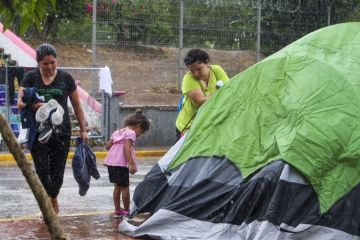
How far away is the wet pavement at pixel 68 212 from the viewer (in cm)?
725

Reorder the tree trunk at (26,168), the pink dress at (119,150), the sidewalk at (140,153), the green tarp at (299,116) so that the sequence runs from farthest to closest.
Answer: the sidewalk at (140,153)
the pink dress at (119,150)
the green tarp at (299,116)
the tree trunk at (26,168)

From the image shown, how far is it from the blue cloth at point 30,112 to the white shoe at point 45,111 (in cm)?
11

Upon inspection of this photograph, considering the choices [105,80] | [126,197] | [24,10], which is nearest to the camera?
[24,10]

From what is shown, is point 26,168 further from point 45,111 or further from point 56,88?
point 56,88

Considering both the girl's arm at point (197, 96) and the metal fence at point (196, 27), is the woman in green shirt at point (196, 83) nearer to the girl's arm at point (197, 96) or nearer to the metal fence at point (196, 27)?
the girl's arm at point (197, 96)

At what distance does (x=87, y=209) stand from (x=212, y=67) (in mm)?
2124

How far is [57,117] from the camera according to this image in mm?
7625

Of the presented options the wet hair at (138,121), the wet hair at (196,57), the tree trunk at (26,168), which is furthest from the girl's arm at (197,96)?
the tree trunk at (26,168)

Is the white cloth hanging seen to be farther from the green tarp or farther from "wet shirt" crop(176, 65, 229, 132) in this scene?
the green tarp

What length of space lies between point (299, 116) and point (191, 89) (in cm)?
164

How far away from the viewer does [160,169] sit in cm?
731

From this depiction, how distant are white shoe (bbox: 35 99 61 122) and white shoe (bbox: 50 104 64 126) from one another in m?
0.04

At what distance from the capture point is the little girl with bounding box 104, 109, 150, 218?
311 inches

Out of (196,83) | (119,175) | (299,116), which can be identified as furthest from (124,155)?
(299,116)
